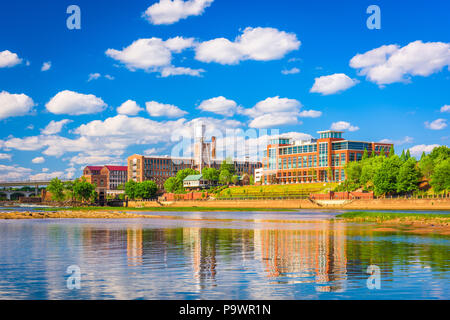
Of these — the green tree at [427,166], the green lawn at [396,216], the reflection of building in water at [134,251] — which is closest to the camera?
the reflection of building in water at [134,251]

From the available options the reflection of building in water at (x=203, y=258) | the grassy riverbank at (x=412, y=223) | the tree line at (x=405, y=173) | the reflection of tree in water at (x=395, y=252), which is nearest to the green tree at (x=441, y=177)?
the tree line at (x=405, y=173)

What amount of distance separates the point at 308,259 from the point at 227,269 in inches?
279

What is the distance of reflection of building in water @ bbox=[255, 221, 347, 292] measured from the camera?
85.3 feet

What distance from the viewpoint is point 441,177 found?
156375 millimetres

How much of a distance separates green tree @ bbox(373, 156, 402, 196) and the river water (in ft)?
435

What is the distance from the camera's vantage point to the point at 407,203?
526 ft

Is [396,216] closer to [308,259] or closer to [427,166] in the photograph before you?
[308,259]

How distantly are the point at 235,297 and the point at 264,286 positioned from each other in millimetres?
2815

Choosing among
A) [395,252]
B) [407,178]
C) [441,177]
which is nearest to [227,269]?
[395,252]

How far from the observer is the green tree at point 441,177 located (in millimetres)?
155125

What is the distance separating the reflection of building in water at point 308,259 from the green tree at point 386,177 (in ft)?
435

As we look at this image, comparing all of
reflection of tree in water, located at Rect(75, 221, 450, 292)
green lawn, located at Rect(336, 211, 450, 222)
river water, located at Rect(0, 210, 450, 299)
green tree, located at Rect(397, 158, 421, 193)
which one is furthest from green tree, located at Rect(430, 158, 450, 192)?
river water, located at Rect(0, 210, 450, 299)

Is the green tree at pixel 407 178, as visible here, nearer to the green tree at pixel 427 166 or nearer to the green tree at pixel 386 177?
the green tree at pixel 386 177
